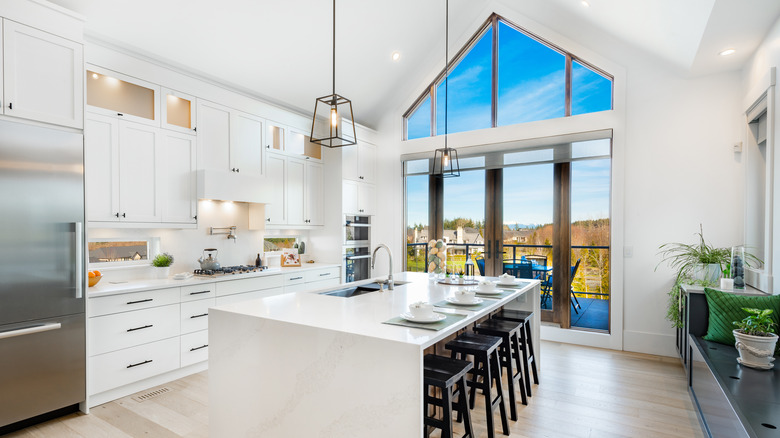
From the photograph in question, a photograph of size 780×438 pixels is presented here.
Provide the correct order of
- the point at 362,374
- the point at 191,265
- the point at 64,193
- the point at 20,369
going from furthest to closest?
1. the point at 191,265
2. the point at 64,193
3. the point at 20,369
4. the point at 362,374

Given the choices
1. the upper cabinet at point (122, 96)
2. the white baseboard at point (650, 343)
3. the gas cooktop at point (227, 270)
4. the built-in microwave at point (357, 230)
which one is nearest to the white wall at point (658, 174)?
the white baseboard at point (650, 343)

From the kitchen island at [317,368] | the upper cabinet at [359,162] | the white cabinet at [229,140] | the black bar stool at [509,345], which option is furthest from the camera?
the upper cabinet at [359,162]

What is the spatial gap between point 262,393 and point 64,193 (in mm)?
2121

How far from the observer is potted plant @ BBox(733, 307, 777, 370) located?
228 centimetres

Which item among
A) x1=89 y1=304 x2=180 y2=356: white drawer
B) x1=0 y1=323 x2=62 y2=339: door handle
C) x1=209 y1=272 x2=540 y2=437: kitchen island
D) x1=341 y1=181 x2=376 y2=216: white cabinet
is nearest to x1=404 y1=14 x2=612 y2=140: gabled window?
x1=341 y1=181 x2=376 y2=216: white cabinet

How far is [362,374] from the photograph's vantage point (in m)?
1.73

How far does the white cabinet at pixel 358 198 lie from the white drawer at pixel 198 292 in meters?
2.08

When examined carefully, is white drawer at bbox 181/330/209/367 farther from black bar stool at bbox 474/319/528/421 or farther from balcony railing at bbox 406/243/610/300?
balcony railing at bbox 406/243/610/300

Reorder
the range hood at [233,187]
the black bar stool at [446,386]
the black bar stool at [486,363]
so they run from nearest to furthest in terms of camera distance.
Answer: the black bar stool at [446,386] < the black bar stool at [486,363] < the range hood at [233,187]

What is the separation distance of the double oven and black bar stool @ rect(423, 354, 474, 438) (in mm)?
3323

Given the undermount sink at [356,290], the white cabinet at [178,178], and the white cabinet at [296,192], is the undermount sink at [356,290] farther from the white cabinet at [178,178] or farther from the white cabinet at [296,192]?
the white cabinet at [296,192]

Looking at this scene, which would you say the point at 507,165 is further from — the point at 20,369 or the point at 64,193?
the point at 20,369

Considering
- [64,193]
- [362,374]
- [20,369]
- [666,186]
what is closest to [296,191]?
[64,193]

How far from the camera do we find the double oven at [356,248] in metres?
5.50
